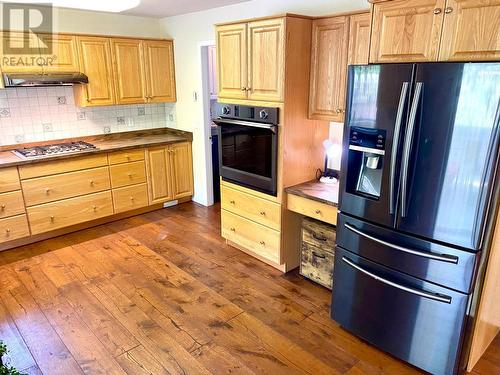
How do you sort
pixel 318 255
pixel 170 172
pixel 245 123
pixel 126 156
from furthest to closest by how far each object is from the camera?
pixel 170 172 → pixel 126 156 → pixel 245 123 → pixel 318 255

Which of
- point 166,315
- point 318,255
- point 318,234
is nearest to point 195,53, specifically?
point 318,234

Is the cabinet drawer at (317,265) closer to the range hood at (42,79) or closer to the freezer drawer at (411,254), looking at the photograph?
the freezer drawer at (411,254)

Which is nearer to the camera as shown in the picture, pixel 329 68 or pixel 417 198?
pixel 417 198

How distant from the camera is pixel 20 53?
140 inches

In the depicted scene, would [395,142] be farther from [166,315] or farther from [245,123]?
[166,315]

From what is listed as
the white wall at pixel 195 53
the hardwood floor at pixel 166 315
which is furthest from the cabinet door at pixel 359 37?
the hardwood floor at pixel 166 315

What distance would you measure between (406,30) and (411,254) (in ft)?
3.93

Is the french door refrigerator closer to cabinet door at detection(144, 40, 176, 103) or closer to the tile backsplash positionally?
cabinet door at detection(144, 40, 176, 103)

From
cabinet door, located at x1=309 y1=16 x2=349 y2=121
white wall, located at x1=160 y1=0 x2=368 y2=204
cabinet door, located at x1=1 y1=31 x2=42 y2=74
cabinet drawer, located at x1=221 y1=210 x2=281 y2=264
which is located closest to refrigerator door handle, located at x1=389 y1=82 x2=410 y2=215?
cabinet door, located at x1=309 y1=16 x2=349 y2=121

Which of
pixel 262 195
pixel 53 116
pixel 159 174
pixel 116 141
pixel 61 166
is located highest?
pixel 53 116

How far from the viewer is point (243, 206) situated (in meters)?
3.34

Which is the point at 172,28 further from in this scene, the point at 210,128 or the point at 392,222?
the point at 392,222

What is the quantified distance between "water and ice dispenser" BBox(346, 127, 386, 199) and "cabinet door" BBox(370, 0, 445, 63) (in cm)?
42

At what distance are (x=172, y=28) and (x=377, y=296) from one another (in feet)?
→ 13.1
